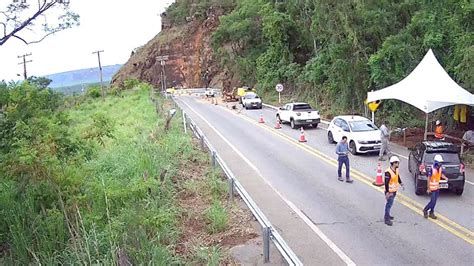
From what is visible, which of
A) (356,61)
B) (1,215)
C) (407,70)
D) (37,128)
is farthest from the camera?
(356,61)

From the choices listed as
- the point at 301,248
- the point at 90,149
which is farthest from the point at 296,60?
the point at 301,248

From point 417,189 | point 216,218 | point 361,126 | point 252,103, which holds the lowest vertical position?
point 252,103

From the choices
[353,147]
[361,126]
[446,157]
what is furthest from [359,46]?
[446,157]

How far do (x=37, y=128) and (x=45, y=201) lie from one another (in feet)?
10.6

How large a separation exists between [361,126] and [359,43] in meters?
9.44

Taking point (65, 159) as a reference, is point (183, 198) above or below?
below

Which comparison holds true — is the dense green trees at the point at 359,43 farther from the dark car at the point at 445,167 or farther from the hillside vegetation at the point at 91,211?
the hillside vegetation at the point at 91,211

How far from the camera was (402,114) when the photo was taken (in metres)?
25.7

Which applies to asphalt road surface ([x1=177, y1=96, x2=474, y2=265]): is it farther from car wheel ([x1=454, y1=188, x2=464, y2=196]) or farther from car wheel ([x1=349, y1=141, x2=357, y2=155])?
car wheel ([x1=349, y1=141, x2=357, y2=155])

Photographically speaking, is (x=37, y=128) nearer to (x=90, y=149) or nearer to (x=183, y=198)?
(x=90, y=149)

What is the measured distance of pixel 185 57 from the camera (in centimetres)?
9025

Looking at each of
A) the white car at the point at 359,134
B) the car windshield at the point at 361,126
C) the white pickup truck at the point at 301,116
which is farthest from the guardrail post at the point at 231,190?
the white pickup truck at the point at 301,116

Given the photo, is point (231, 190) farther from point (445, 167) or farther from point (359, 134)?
point (359, 134)

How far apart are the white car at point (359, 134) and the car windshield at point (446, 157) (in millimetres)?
6008
